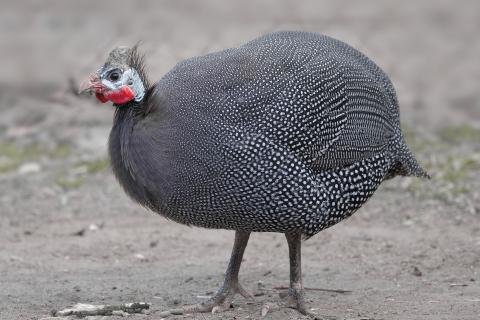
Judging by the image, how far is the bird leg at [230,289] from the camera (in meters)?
5.50

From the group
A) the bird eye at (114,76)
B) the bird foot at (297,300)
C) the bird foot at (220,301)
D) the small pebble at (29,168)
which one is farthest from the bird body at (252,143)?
the small pebble at (29,168)

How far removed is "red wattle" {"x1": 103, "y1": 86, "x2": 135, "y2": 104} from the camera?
16.8 ft

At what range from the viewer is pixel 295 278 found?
547 cm

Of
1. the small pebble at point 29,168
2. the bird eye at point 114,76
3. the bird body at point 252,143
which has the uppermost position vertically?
the small pebble at point 29,168

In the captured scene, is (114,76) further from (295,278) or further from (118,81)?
(295,278)

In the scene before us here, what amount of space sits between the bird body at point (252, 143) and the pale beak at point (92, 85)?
0.18 metres

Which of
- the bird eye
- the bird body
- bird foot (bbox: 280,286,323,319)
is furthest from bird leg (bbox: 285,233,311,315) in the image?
the bird eye

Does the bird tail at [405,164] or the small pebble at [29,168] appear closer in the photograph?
the bird tail at [405,164]

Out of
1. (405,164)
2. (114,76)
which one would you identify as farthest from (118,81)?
(405,164)

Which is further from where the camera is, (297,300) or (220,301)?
(220,301)

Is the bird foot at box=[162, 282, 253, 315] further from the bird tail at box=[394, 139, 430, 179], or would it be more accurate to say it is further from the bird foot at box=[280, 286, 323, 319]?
the bird tail at box=[394, 139, 430, 179]

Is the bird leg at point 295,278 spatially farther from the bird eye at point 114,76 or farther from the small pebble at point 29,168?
the small pebble at point 29,168

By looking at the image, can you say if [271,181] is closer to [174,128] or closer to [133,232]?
[174,128]

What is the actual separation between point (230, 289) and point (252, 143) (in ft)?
3.57
